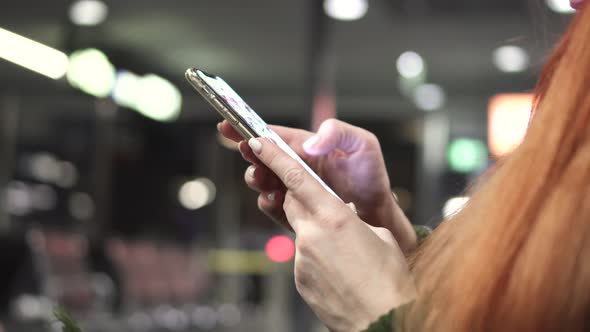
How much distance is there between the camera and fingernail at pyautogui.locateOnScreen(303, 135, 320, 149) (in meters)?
1.25

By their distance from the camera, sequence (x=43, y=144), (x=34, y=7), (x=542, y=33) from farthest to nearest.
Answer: (x=43, y=144)
(x=34, y=7)
(x=542, y=33)

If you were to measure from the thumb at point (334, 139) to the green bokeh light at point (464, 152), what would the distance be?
11.1 meters

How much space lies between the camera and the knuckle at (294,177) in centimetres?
93

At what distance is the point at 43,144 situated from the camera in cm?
1241

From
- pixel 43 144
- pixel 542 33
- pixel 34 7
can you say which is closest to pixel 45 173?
pixel 43 144

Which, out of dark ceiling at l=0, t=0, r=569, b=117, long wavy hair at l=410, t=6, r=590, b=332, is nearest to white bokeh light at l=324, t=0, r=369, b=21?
dark ceiling at l=0, t=0, r=569, b=117

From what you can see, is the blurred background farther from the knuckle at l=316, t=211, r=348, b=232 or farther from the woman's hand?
the knuckle at l=316, t=211, r=348, b=232

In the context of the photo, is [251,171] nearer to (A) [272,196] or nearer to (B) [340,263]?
(A) [272,196]

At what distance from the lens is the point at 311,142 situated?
125cm

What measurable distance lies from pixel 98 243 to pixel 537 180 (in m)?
8.19

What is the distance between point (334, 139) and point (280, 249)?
9.76m

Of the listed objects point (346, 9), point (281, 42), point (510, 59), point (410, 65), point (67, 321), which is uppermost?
point (281, 42)

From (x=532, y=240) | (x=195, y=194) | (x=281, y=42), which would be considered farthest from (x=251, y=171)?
(x=195, y=194)

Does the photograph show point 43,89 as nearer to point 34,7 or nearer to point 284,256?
point 34,7
